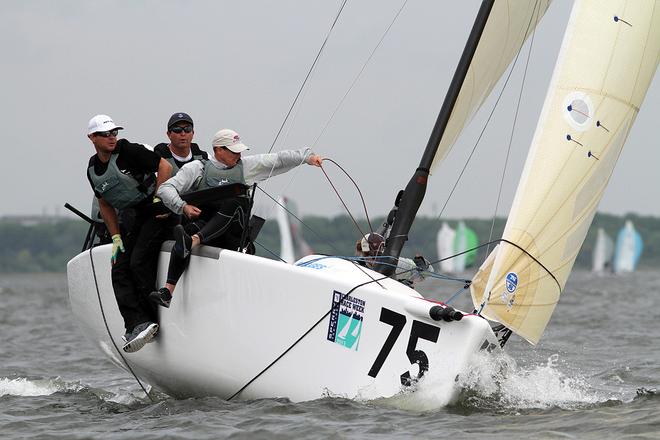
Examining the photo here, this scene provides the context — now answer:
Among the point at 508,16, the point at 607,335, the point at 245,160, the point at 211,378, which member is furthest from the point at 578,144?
the point at 607,335

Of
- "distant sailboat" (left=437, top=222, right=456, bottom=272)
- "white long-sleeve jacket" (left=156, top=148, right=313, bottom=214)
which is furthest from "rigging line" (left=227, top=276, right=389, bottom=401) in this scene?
"distant sailboat" (left=437, top=222, right=456, bottom=272)

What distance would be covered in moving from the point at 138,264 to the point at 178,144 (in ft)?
2.24

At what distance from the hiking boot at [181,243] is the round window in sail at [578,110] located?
75.5 inches

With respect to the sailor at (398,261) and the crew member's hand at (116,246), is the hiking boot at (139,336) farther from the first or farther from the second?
the sailor at (398,261)

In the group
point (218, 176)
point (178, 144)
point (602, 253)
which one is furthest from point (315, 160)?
point (602, 253)

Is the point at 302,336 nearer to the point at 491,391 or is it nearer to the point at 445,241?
the point at 491,391

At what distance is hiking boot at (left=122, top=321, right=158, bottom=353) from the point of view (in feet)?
18.6

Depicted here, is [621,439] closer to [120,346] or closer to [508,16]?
[508,16]

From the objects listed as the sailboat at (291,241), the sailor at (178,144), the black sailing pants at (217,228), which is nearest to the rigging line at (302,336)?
the black sailing pants at (217,228)

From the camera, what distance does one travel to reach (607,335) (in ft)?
34.7

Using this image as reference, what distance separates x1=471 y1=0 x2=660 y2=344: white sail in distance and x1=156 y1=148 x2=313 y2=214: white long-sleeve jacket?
1.17m

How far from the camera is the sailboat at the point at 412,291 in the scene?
4.83 meters

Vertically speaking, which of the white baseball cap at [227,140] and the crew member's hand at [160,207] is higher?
the white baseball cap at [227,140]

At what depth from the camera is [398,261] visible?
18.3 feet
